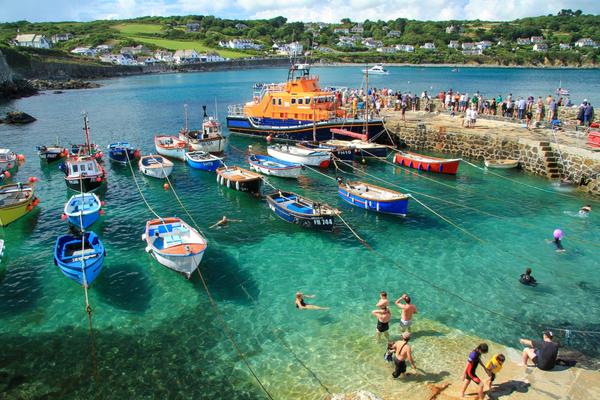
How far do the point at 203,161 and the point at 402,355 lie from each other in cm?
2582

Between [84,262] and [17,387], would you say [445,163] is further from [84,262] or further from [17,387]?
[17,387]

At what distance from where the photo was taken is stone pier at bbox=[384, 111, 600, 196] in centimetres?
2981

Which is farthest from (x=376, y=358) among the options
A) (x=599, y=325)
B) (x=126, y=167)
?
(x=126, y=167)

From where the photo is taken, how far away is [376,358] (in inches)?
538

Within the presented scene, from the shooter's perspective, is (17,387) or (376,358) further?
(376,358)

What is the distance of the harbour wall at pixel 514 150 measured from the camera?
96.2 ft

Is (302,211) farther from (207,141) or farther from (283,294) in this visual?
(207,141)

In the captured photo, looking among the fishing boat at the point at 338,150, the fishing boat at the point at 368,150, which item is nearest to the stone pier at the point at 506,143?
the fishing boat at the point at 368,150

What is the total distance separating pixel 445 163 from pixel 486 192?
4408 mm

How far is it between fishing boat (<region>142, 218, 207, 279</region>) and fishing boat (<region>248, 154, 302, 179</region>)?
12.0 m

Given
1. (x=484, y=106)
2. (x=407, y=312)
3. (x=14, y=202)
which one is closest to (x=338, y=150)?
(x=484, y=106)

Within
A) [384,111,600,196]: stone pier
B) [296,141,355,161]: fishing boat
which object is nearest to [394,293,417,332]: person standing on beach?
[384,111,600,196]: stone pier

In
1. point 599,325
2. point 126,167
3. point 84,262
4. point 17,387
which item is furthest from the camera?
point 126,167

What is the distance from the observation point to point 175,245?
62.6 ft
